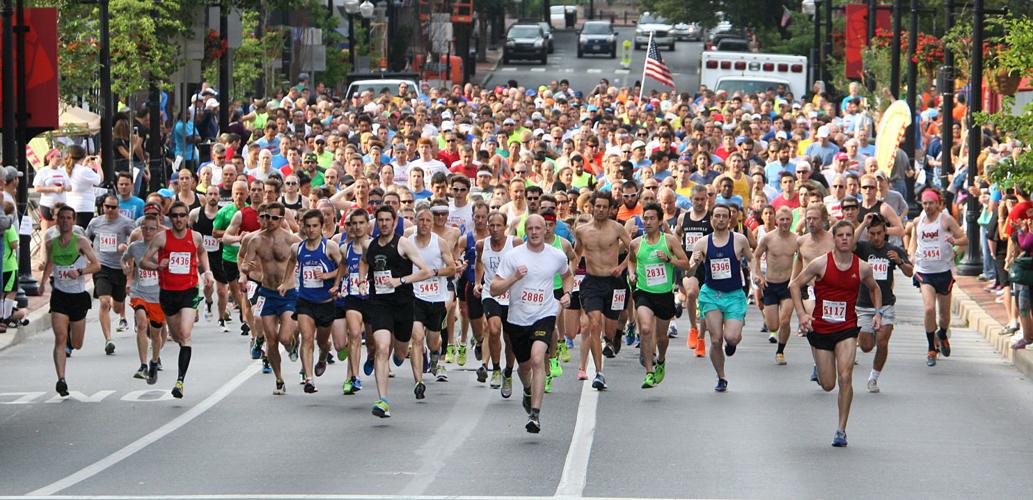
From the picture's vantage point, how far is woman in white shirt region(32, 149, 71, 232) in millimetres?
26141

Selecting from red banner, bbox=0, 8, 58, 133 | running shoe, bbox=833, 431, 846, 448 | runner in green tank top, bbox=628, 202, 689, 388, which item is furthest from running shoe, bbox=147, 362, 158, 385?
red banner, bbox=0, 8, 58, 133

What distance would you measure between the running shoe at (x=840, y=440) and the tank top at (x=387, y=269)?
401 centimetres

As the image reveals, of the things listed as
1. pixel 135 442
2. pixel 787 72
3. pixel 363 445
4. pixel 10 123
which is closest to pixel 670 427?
pixel 363 445

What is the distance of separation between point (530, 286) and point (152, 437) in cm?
306

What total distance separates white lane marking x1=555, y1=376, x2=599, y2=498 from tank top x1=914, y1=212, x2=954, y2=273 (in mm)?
4122

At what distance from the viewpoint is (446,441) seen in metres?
15.3

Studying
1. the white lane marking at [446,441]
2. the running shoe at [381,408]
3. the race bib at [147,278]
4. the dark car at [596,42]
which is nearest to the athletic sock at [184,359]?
the race bib at [147,278]

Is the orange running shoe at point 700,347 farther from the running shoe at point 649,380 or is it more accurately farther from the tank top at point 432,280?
the tank top at point 432,280

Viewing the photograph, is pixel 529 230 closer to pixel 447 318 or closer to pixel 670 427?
pixel 670 427

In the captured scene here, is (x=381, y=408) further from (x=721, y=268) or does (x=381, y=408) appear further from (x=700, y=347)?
(x=700, y=347)

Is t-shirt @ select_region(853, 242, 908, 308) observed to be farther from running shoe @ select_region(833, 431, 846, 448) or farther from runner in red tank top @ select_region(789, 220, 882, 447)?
running shoe @ select_region(833, 431, 846, 448)

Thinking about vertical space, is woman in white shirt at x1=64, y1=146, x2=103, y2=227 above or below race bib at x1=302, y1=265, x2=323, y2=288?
above

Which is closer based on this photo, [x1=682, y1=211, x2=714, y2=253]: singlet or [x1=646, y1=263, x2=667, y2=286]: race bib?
[x1=646, y1=263, x2=667, y2=286]: race bib

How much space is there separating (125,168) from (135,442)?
17728 mm
